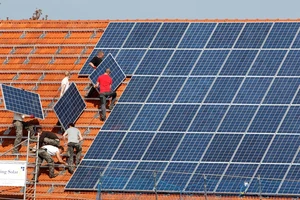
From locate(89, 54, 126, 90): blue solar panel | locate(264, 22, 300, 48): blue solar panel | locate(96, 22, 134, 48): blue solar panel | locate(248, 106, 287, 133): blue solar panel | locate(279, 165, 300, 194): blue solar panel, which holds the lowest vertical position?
locate(279, 165, 300, 194): blue solar panel

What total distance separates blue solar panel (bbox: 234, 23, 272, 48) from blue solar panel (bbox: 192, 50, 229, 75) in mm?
830

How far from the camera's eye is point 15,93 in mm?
51219

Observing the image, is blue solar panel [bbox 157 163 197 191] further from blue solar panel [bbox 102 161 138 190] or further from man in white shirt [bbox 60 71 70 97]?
man in white shirt [bbox 60 71 70 97]

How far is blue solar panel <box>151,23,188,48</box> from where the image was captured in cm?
5462

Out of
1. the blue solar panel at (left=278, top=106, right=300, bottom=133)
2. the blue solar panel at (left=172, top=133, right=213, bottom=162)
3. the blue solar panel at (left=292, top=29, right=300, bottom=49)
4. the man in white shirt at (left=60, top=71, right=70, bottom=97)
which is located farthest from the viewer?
→ the blue solar panel at (left=292, top=29, right=300, bottom=49)

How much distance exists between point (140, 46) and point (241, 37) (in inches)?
163

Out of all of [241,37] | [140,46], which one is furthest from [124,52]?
[241,37]

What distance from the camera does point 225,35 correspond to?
5447cm

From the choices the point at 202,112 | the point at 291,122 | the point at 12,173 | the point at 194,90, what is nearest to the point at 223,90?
the point at 194,90

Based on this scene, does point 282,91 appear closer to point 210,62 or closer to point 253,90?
point 253,90

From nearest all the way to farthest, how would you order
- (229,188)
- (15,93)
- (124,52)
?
1. (229,188)
2. (15,93)
3. (124,52)

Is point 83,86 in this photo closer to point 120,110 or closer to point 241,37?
point 120,110

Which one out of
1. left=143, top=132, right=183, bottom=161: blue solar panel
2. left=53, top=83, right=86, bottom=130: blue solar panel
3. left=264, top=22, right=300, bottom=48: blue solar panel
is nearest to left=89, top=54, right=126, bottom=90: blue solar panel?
left=53, top=83, right=86, bottom=130: blue solar panel

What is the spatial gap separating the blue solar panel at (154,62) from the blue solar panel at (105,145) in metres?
3.95
